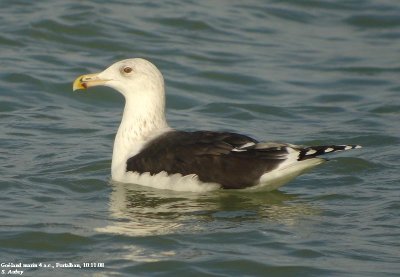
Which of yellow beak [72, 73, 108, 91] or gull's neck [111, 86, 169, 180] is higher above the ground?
yellow beak [72, 73, 108, 91]

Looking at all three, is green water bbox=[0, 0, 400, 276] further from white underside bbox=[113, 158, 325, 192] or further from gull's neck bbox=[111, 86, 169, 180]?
gull's neck bbox=[111, 86, 169, 180]

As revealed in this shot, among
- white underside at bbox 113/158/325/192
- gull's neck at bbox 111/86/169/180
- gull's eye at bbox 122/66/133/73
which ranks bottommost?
white underside at bbox 113/158/325/192

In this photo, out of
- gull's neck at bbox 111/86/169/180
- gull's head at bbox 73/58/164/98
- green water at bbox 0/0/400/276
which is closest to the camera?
green water at bbox 0/0/400/276

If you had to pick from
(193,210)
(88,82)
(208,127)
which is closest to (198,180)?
(193,210)

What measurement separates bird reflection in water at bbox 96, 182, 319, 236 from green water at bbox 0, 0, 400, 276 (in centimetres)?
2

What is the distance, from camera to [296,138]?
13266mm

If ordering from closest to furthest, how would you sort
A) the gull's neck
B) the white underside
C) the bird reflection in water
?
the bird reflection in water < the white underside < the gull's neck

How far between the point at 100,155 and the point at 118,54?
4.95m

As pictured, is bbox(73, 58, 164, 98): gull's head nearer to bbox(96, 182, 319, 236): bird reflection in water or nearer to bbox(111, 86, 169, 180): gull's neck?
bbox(111, 86, 169, 180): gull's neck

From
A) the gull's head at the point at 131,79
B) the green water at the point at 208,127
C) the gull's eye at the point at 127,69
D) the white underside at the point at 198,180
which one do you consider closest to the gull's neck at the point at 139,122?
the gull's head at the point at 131,79

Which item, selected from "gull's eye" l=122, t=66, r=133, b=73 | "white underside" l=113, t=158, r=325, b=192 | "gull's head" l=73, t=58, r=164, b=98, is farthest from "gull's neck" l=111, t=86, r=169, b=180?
"white underside" l=113, t=158, r=325, b=192

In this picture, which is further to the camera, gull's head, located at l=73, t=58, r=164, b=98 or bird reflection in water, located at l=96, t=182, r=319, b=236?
gull's head, located at l=73, t=58, r=164, b=98

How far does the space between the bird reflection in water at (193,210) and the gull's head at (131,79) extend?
1.06 metres

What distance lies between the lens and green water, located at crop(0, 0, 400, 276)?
8.93 meters
